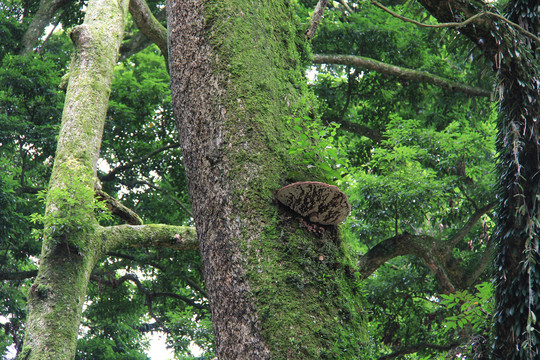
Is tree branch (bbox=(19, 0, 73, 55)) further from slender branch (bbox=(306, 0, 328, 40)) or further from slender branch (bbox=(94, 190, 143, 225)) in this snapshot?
slender branch (bbox=(306, 0, 328, 40))

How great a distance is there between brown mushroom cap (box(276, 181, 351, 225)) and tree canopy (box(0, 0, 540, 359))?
0.14 feet

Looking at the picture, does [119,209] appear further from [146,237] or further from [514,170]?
[514,170]

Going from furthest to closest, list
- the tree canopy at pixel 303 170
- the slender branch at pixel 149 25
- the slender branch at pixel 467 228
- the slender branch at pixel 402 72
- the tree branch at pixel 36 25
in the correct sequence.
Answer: the tree branch at pixel 36 25
the slender branch at pixel 402 72
the slender branch at pixel 467 228
the slender branch at pixel 149 25
the tree canopy at pixel 303 170

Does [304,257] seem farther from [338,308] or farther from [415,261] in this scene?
[415,261]

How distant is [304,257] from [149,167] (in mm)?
8545

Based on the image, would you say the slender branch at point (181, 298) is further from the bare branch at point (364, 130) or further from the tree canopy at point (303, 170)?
the bare branch at point (364, 130)

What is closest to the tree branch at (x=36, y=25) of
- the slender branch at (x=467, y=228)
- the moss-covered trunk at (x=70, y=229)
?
the moss-covered trunk at (x=70, y=229)

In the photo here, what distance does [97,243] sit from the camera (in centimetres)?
444

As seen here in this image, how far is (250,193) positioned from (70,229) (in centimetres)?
284

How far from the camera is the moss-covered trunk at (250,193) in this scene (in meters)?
1.66

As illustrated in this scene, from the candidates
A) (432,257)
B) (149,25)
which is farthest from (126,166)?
(432,257)

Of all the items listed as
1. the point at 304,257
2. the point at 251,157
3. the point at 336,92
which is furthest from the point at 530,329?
the point at 336,92

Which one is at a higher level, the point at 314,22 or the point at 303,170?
the point at 314,22

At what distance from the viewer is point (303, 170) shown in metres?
2.01
